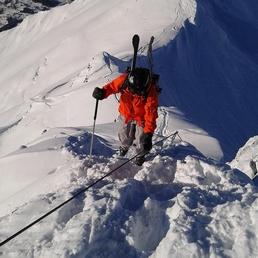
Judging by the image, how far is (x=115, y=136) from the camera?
39.0 ft

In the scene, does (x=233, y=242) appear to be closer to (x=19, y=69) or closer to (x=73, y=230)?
Answer: (x=73, y=230)

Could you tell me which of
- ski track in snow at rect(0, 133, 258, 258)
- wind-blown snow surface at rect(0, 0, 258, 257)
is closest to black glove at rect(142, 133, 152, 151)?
wind-blown snow surface at rect(0, 0, 258, 257)

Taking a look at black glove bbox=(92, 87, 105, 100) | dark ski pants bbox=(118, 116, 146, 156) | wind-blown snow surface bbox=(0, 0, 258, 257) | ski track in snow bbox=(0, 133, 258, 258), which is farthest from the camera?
dark ski pants bbox=(118, 116, 146, 156)

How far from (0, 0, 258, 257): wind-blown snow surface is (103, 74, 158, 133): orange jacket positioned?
60 centimetres

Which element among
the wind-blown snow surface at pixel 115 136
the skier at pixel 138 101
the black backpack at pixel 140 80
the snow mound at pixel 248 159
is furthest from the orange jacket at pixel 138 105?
the snow mound at pixel 248 159

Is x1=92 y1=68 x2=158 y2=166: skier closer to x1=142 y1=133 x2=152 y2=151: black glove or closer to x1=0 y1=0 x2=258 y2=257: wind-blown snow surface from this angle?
x1=142 y1=133 x2=152 y2=151: black glove

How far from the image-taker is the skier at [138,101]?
317 inches

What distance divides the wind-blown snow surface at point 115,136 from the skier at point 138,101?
1.26 ft

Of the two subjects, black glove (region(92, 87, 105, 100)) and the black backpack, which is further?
black glove (region(92, 87, 105, 100))

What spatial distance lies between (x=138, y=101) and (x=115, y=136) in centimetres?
357

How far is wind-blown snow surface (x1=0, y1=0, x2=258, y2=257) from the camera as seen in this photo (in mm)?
5773

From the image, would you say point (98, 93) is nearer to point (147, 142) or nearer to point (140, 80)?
point (140, 80)

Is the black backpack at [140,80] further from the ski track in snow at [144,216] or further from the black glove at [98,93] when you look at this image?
the ski track in snow at [144,216]

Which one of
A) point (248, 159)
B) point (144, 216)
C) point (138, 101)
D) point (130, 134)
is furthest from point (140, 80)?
point (248, 159)
